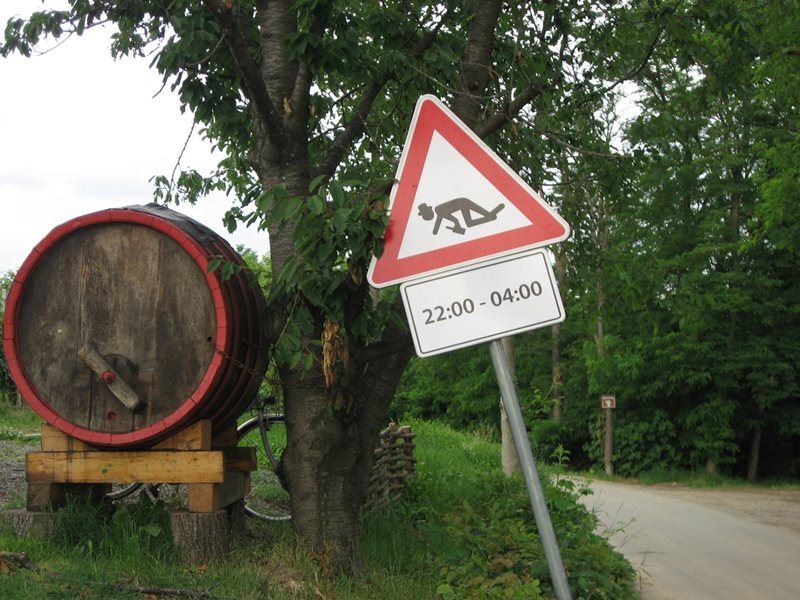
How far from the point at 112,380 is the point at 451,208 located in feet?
8.04

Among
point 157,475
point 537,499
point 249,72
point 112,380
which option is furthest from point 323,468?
point 537,499

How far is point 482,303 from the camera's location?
325 centimetres

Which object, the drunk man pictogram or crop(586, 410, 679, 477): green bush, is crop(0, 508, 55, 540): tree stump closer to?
the drunk man pictogram

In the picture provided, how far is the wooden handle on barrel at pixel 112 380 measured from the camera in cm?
500

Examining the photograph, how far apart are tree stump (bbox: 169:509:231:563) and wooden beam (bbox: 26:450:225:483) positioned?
197 millimetres

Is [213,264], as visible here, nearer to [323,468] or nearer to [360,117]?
[323,468]

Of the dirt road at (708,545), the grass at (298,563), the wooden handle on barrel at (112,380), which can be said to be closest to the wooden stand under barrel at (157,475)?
the grass at (298,563)

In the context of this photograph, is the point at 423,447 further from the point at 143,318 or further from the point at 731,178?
the point at 731,178

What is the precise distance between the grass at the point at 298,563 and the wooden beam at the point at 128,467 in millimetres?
253

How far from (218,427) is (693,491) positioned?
23.1m

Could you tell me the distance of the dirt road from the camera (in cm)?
900

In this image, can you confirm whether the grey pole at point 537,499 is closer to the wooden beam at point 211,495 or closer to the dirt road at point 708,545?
the wooden beam at point 211,495

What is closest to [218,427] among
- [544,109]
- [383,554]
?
[383,554]

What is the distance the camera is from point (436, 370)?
41.6 m
